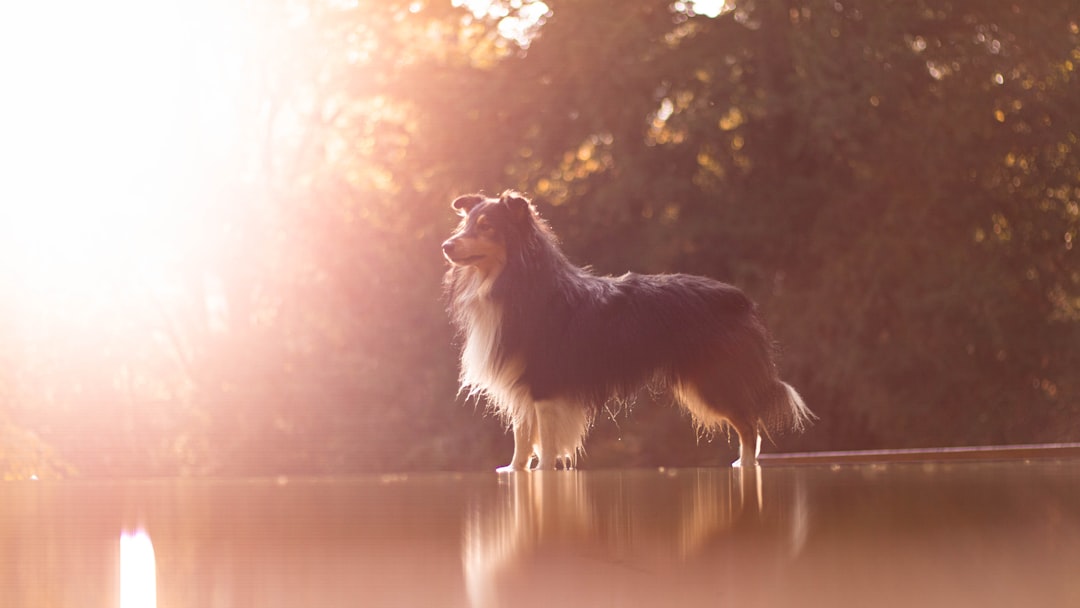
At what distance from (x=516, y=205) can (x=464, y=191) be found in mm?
7995

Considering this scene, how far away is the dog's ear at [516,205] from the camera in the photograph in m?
5.79

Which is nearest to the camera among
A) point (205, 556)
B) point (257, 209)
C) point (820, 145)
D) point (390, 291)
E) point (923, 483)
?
point (205, 556)

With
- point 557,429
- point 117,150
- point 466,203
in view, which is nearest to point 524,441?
point 557,429

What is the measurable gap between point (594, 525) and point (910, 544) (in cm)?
92

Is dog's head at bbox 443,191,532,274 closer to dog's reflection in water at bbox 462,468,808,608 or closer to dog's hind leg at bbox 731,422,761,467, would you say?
dog's reflection in water at bbox 462,468,808,608

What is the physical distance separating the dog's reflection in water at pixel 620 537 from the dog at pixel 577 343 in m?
0.50

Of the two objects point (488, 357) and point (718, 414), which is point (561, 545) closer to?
point (488, 357)

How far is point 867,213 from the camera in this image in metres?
13.0

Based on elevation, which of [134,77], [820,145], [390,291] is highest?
[134,77]

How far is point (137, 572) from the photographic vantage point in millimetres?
2883

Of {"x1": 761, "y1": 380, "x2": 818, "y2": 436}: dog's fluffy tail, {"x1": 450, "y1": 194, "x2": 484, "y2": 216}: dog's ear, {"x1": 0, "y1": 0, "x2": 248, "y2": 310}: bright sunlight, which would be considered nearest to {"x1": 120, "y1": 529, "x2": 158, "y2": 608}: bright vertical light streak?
{"x1": 450, "y1": 194, "x2": 484, "y2": 216}: dog's ear

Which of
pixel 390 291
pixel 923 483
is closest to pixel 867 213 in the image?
pixel 390 291

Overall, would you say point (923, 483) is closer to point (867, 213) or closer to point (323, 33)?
point (867, 213)

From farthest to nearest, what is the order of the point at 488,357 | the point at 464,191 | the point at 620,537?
the point at 464,191 < the point at 488,357 < the point at 620,537
